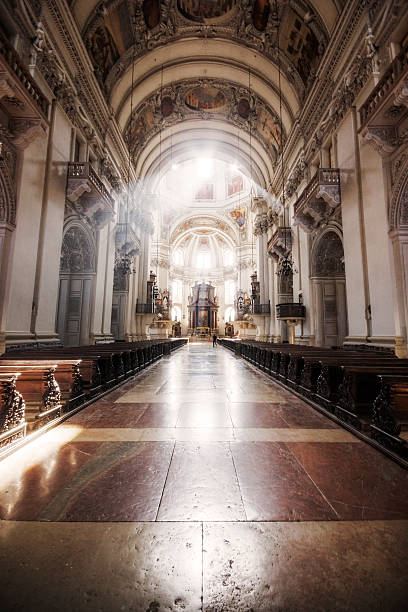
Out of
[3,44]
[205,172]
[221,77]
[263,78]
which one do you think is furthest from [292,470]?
[205,172]

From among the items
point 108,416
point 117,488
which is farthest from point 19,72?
point 117,488

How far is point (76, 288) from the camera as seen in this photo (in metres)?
10.2

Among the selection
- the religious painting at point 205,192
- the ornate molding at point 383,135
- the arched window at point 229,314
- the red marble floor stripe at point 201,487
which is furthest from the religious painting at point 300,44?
the arched window at point 229,314

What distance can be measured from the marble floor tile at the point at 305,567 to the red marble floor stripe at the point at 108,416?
75.1 inches

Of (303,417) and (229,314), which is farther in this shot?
(229,314)

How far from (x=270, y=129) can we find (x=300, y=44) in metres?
4.54

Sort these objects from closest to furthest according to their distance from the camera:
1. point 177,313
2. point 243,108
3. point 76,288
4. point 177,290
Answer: point 76,288 < point 243,108 < point 177,313 < point 177,290

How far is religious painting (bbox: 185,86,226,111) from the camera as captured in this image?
48.3 feet

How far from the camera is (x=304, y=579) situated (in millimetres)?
1133

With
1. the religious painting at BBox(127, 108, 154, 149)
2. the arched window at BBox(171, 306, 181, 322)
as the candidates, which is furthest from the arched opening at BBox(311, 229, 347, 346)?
the arched window at BBox(171, 306, 181, 322)

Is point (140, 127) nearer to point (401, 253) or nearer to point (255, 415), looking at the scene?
point (401, 253)

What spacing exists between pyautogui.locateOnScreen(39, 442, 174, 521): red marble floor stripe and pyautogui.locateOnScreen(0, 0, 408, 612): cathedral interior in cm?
2

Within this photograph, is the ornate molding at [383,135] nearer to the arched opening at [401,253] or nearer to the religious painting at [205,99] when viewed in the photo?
the arched opening at [401,253]

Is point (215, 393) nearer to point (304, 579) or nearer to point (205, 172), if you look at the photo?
point (304, 579)
